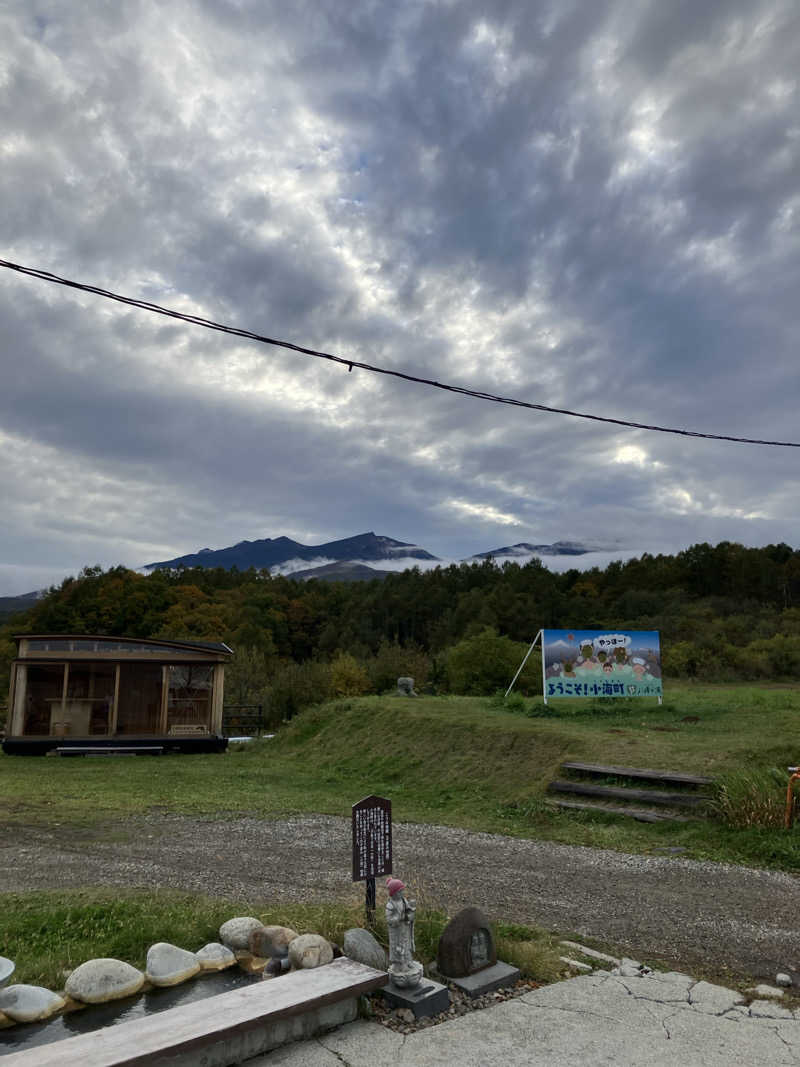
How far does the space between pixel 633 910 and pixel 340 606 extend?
244 ft

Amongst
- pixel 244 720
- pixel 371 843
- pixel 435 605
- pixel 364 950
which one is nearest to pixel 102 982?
pixel 364 950

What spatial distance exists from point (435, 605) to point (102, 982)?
Answer: 7549 cm

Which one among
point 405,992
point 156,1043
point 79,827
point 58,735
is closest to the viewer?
point 156,1043

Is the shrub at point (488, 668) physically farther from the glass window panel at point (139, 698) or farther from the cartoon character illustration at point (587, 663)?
the glass window panel at point (139, 698)

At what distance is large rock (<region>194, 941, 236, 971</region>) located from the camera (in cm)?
485

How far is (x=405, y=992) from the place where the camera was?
4.54 metres

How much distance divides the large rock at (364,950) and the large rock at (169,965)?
96cm

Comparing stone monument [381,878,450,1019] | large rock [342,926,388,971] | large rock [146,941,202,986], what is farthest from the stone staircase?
large rock [146,941,202,986]

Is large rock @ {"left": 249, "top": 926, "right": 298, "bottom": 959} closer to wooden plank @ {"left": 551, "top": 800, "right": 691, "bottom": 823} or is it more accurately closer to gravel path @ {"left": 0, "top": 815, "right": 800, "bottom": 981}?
gravel path @ {"left": 0, "top": 815, "right": 800, "bottom": 981}

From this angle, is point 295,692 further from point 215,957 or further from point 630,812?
point 215,957

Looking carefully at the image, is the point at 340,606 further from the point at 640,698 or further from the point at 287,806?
the point at 287,806

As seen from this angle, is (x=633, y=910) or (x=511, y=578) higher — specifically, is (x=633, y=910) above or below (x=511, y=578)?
below

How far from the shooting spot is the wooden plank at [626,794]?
34.0 ft

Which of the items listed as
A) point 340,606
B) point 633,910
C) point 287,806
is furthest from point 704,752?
point 340,606
